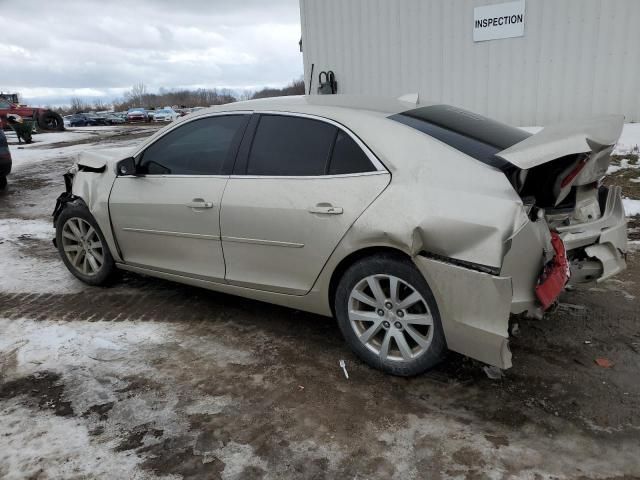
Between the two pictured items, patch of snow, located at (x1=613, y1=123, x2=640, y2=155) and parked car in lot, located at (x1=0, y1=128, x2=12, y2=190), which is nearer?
patch of snow, located at (x1=613, y1=123, x2=640, y2=155)

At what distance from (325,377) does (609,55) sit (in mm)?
8559

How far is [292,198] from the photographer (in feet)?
10.7

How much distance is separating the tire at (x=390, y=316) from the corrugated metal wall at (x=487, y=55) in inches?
318

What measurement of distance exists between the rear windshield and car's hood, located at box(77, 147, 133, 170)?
247 cm

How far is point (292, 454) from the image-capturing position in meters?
2.51

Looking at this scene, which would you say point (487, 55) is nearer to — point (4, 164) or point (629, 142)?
point (629, 142)

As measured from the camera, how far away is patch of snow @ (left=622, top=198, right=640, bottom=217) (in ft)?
19.8

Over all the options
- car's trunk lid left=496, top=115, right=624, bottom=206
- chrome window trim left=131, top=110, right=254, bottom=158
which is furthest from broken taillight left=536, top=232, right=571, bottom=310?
chrome window trim left=131, top=110, right=254, bottom=158

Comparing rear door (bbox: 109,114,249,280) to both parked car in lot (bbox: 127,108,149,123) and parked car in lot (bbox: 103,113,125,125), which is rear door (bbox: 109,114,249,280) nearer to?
parked car in lot (bbox: 103,113,125,125)

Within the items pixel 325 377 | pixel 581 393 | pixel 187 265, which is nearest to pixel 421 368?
pixel 325 377

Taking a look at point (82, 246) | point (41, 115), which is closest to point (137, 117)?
point (41, 115)

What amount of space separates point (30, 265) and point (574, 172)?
5.19 meters

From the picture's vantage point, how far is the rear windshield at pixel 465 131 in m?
2.97

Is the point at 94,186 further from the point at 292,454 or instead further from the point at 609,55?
the point at 609,55
